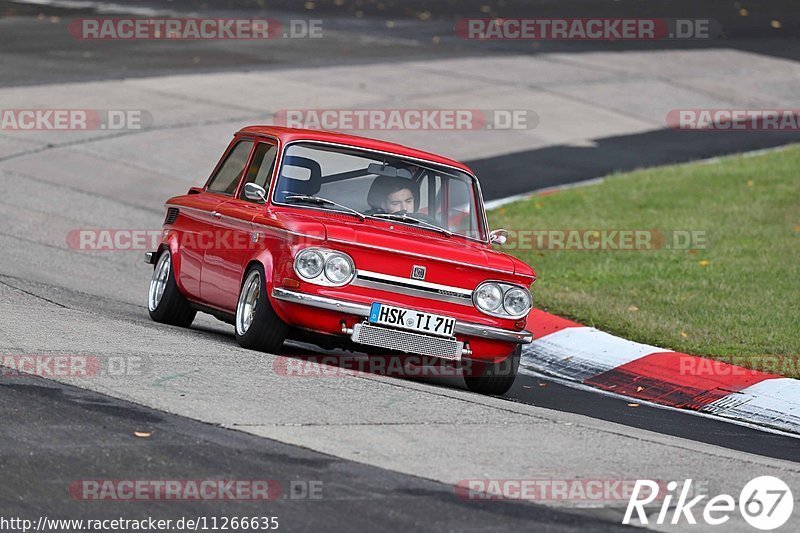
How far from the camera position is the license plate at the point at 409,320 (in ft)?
28.6

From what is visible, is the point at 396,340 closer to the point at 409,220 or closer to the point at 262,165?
the point at 409,220

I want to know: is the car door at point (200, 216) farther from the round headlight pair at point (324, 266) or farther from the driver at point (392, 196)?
the round headlight pair at point (324, 266)

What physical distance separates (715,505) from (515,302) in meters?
2.93

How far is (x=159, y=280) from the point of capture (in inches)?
429

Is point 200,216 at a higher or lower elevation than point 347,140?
lower

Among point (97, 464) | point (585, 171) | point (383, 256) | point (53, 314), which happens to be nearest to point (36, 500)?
point (97, 464)

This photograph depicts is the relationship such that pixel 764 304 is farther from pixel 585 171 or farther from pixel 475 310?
pixel 585 171

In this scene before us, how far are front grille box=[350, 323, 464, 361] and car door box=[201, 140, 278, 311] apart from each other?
1052mm

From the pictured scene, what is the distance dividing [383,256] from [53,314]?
2.46 meters

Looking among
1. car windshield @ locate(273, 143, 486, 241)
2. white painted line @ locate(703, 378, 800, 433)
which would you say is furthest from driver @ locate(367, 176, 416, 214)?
white painted line @ locate(703, 378, 800, 433)

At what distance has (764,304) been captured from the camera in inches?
480

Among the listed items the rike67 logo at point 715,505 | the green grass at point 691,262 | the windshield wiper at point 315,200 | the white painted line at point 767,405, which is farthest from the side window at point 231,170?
the rike67 logo at point 715,505

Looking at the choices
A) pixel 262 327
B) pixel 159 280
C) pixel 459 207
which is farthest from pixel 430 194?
pixel 159 280

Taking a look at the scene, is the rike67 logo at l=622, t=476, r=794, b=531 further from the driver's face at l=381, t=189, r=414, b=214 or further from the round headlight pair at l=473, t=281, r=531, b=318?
the driver's face at l=381, t=189, r=414, b=214
